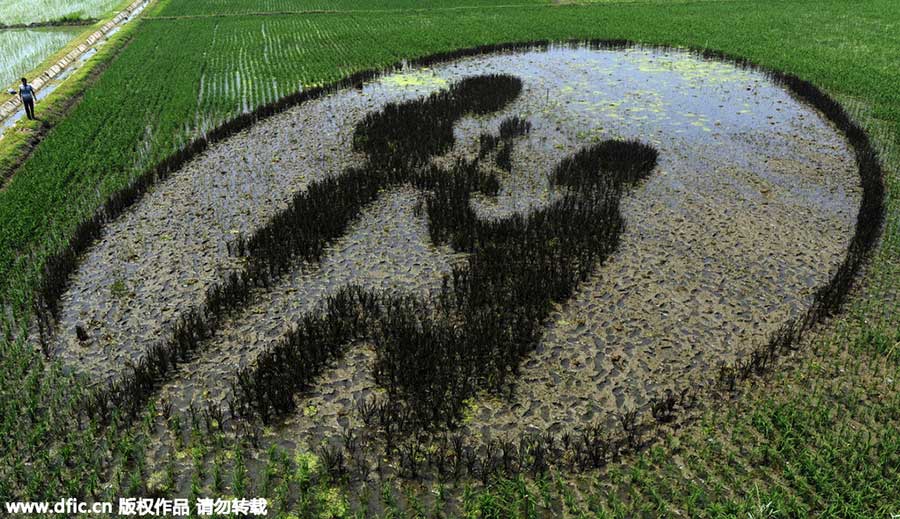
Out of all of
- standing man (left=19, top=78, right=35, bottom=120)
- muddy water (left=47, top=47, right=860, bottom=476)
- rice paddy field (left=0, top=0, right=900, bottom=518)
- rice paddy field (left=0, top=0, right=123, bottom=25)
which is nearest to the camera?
rice paddy field (left=0, top=0, right=900, bottom=518)

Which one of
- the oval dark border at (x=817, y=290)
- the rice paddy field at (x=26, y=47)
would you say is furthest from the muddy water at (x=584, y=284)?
the rice paddy field at (x=26, y=47)

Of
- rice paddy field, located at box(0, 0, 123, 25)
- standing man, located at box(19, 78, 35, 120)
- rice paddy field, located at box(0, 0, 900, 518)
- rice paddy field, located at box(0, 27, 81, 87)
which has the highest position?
rice paddy field, located at box(0, 0, 123, 25)

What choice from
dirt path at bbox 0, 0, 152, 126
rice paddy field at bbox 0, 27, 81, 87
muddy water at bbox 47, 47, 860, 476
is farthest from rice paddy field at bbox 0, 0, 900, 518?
rice paddy field at bbox 0, 27, 81, 87

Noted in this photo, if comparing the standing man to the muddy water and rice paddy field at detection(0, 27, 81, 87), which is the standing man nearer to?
the muddy water

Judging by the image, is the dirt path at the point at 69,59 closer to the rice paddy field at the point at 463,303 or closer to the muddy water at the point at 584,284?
the rice paddy field at the point at 463,303

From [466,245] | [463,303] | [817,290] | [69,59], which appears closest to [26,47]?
[69,59]

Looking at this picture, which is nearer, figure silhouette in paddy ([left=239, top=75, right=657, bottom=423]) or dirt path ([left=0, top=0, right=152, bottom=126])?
figure silhouette in paddy ([left=239, top=75, right=657, bottom=423])
